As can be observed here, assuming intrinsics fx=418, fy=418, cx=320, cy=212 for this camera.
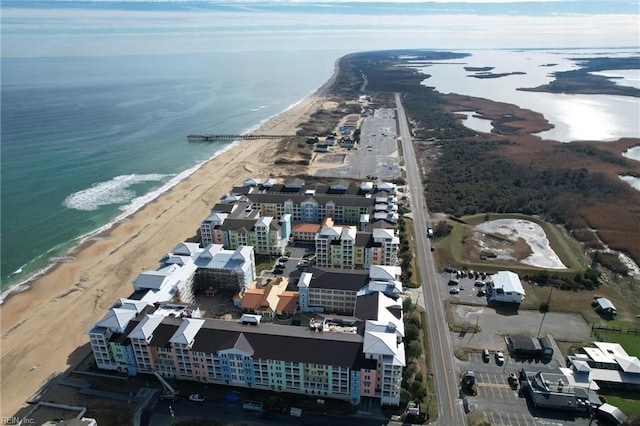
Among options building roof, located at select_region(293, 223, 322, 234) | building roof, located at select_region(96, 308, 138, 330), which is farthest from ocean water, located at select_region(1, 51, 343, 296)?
building roof, located at select_region(293, 223, 322, 234)

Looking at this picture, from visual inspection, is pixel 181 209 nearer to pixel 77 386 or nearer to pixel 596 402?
pixel 77 386

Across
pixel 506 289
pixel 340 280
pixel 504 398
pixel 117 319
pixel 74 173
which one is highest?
pixel 117 319

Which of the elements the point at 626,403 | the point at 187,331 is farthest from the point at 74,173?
the point at 626,403

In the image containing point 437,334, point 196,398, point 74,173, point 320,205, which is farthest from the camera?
point 74,173

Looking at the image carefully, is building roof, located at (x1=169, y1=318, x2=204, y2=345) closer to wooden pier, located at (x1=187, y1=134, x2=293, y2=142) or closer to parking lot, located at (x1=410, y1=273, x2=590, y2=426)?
parking lot, located at (x1=410, y1=273, x2=590, y2=426)

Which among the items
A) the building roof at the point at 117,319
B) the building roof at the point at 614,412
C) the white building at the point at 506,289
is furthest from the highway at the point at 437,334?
the building roof at the point at 117,319

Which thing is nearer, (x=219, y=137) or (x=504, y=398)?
(x=504, y=398)

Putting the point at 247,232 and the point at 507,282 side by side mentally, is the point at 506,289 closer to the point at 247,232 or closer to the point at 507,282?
the point at 507,282

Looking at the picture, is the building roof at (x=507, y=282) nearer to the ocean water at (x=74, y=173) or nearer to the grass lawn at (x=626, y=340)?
the grass lawn at (x=626, y=340)

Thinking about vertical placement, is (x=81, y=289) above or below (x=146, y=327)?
below
